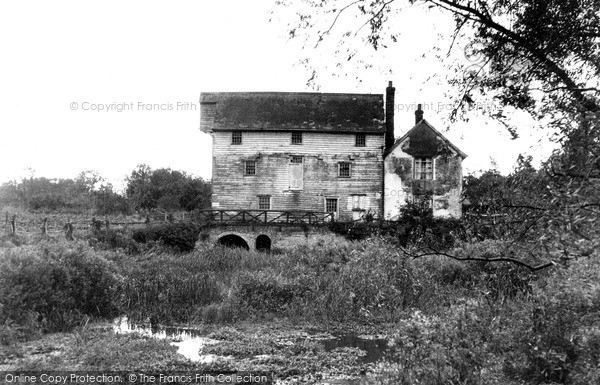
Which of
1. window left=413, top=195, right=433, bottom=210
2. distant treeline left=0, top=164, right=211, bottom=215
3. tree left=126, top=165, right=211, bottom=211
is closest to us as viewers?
window left=413, top=195, right=433, bottom=210

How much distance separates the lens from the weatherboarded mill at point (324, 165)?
118ft

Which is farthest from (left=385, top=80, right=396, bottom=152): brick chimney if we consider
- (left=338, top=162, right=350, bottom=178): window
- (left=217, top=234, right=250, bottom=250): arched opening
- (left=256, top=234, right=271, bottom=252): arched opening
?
(left=217, top=234, right=250, bottom=250): arched opening

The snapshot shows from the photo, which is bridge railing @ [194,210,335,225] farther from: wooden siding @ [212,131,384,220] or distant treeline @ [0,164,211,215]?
distant treeline @ [0,164,211,215]

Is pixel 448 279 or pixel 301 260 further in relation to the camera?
pixel 301 260

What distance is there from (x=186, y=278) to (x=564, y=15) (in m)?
11.2

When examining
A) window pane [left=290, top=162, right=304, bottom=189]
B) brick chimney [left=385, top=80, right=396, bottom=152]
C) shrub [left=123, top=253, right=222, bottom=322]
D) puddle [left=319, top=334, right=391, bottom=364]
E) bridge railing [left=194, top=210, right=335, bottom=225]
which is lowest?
puddle [left=319, top=334, right=391, bottom=364]

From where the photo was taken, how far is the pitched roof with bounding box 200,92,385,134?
3728 centimetres

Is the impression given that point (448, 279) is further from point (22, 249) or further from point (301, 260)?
point (22, 249)

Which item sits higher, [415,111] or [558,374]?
→ [415,111]

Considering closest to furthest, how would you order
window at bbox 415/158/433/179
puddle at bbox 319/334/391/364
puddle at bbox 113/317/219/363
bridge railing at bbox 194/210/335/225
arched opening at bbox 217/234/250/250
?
puddle at bbox 113/317/219/363
puddle at bbox 319/334/391/364
bridge railing at bbox 194/210/335/225
arched opening at bbox 217/234/250/250
window at bbox 415/158/433/179

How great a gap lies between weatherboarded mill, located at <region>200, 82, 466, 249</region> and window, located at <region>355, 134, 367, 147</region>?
0.06 metres

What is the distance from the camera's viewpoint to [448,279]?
1631 cm

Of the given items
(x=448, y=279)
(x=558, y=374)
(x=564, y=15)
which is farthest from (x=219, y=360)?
(x=448, y=279)

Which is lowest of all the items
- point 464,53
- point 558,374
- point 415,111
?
point 558,374
